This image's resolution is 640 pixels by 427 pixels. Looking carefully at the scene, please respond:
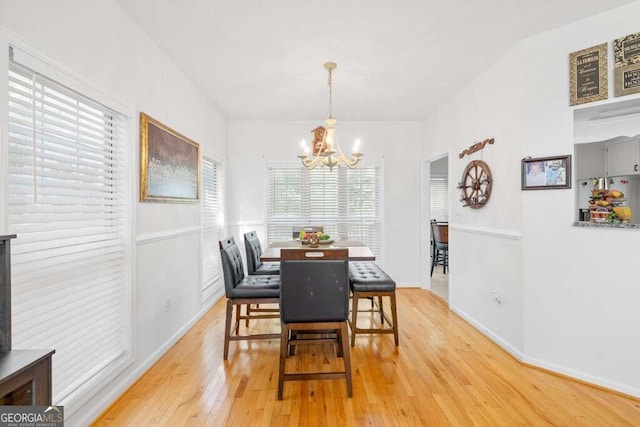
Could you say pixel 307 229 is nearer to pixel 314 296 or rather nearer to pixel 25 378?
pixel 314 296

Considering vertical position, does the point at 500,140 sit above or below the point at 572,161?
above

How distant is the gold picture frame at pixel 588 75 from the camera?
2.13m

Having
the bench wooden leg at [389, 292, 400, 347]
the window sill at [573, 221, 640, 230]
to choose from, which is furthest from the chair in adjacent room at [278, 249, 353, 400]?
the window sill at [573, 221, 640, 230]

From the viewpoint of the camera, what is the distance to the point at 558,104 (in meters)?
2.31

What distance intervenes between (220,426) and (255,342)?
3.59 ft

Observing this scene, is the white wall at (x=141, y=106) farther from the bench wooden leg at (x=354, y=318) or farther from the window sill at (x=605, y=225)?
the window sill at (x=605, y=225)

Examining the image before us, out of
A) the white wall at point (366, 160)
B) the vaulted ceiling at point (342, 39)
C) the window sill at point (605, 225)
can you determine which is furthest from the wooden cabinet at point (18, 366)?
the white wall at point (366, 160)

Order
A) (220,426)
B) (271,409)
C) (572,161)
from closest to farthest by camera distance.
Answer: (220,426), (271,409), (572,161)

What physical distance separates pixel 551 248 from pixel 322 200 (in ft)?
9.61

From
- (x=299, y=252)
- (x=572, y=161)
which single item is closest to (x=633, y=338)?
(x=572, y=161)

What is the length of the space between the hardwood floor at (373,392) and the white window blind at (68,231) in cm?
43

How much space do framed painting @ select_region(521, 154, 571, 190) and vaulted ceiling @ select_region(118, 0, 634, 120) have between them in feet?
3.26

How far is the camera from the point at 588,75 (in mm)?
2184

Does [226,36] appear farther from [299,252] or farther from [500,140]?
[500,140]
